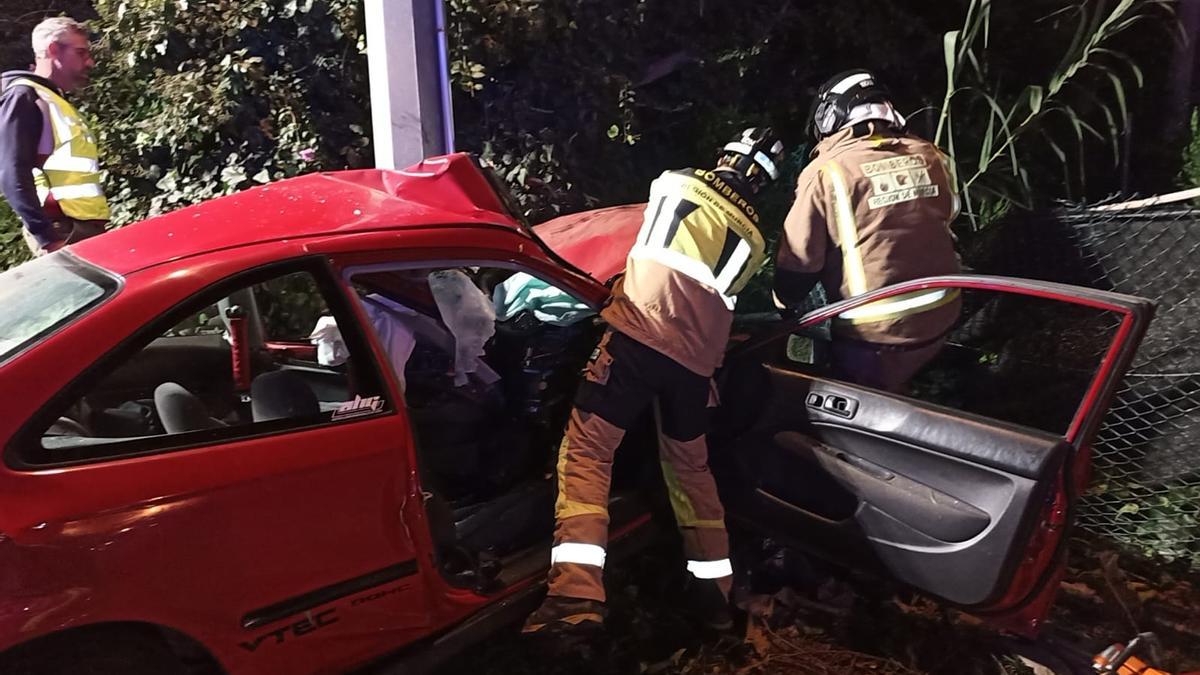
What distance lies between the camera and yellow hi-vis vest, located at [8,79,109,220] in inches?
162

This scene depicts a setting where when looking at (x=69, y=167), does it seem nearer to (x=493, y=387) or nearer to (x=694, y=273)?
(x=493, y=387)

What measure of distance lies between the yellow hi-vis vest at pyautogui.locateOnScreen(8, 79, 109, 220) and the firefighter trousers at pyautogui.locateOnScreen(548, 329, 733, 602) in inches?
122

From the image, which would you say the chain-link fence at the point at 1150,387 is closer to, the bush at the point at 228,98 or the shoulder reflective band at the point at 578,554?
the shoulder reflective band at the point at 578,554

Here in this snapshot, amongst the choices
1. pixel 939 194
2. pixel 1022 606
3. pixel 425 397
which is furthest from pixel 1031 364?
pixel 425 397

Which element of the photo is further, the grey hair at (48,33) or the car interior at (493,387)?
the grey hair at (48,33)

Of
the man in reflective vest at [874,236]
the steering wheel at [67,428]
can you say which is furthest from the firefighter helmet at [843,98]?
the steering wheel at [67,428]

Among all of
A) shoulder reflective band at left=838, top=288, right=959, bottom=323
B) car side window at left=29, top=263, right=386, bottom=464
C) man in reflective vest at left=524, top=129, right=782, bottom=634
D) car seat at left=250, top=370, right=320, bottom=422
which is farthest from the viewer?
shoulder reflective band at left=838, top=288, right=959, bottom=323

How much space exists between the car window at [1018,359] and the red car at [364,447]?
119cm

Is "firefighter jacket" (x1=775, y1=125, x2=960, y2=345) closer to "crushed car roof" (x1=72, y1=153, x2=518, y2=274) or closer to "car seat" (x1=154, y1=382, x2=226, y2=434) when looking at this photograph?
"crushed car roof" (x1=72, y1=153, x2=518, y2=274)

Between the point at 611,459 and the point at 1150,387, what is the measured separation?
2.37 metres

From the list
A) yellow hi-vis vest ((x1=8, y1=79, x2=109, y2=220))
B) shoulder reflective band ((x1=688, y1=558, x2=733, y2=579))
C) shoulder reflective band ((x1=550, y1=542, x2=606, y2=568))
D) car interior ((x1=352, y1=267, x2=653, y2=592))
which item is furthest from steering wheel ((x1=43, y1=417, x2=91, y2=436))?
yellow hi-vis vest ((x1=8, y1=79, x2=109, y2=220))

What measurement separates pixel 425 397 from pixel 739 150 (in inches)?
53.8

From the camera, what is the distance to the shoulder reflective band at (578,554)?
248 centimetres

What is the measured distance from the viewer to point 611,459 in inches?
105
